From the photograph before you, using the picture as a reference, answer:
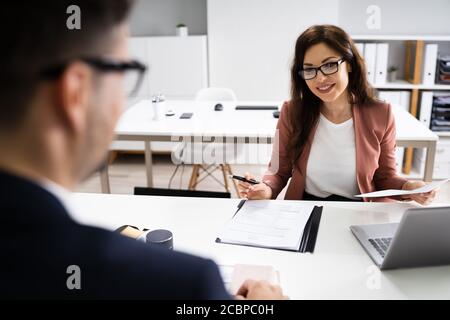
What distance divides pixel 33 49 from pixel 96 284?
0.27 meters

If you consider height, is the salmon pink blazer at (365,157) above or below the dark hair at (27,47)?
below

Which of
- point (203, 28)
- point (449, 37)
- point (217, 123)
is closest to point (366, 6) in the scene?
A: point (449, 37)

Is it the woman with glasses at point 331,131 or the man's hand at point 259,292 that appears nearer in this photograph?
the man's hand at point 259,292

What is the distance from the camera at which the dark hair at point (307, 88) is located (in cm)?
181

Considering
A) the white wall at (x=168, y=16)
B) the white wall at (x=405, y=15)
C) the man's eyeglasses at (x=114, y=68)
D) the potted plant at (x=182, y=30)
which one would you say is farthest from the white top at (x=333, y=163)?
the white wall at (x=168, y=16)

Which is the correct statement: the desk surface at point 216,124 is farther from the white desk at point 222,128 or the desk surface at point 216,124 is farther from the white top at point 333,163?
the white top at point 333,163

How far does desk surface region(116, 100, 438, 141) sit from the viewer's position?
2.73 meters

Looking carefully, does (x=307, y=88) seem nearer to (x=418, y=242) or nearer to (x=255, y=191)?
(x=255, y=191)

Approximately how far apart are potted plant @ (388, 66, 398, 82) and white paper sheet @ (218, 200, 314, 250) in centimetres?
298

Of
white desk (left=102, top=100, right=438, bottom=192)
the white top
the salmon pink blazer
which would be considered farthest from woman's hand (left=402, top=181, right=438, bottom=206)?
white desk (left=102, top=100, right=438, bottom=192)

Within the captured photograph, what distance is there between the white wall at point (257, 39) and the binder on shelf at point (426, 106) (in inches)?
42.5

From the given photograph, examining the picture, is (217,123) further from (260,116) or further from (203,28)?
(203,28)

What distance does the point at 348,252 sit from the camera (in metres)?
1.31

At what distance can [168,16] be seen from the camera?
181 inches
